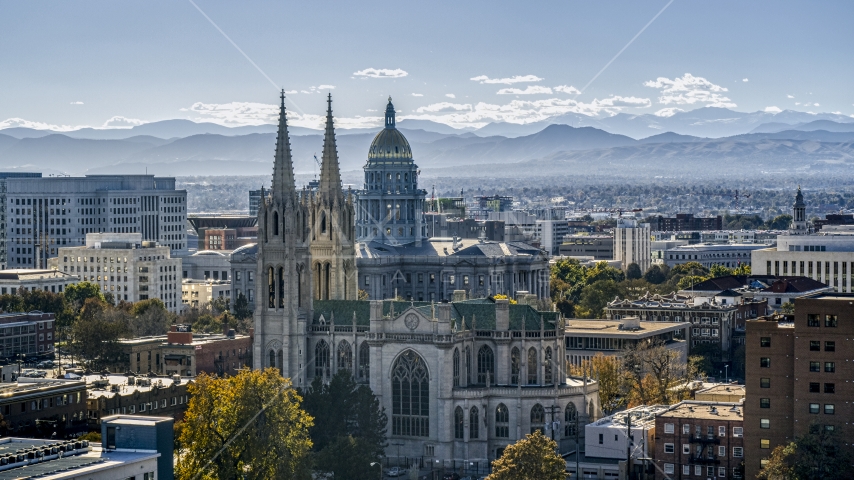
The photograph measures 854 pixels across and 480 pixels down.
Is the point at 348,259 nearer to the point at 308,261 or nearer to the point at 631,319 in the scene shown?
the point at 308,261

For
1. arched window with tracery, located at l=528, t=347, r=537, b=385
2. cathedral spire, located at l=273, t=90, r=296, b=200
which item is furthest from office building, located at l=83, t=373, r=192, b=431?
arched window with tracery, located at l=528, t=347, r=537, b=385

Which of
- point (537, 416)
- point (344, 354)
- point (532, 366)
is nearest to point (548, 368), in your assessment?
point (532, 366)

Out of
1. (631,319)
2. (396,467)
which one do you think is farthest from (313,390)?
(631,319)

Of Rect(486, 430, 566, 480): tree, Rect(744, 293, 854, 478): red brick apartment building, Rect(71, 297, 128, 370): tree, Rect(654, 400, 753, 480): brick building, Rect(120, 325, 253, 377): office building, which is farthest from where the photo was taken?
Rect(71, 297, 128, 370): tree

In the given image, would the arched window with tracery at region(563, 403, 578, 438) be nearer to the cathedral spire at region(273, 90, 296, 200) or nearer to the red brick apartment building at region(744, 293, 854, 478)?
the red brick apartment building at region(744, 293, 854, 478)

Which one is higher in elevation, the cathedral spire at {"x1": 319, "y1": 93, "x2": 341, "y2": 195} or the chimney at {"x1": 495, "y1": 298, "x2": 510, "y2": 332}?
the cathedral spire at {"x1": 319, "y1": 93, "x2": 341, "y2": 195}

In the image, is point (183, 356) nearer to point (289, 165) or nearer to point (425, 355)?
point (289, 165)

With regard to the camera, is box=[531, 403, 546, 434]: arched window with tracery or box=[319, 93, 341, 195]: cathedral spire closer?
box=[531, 403, 546, 434]: arched window with tracery
